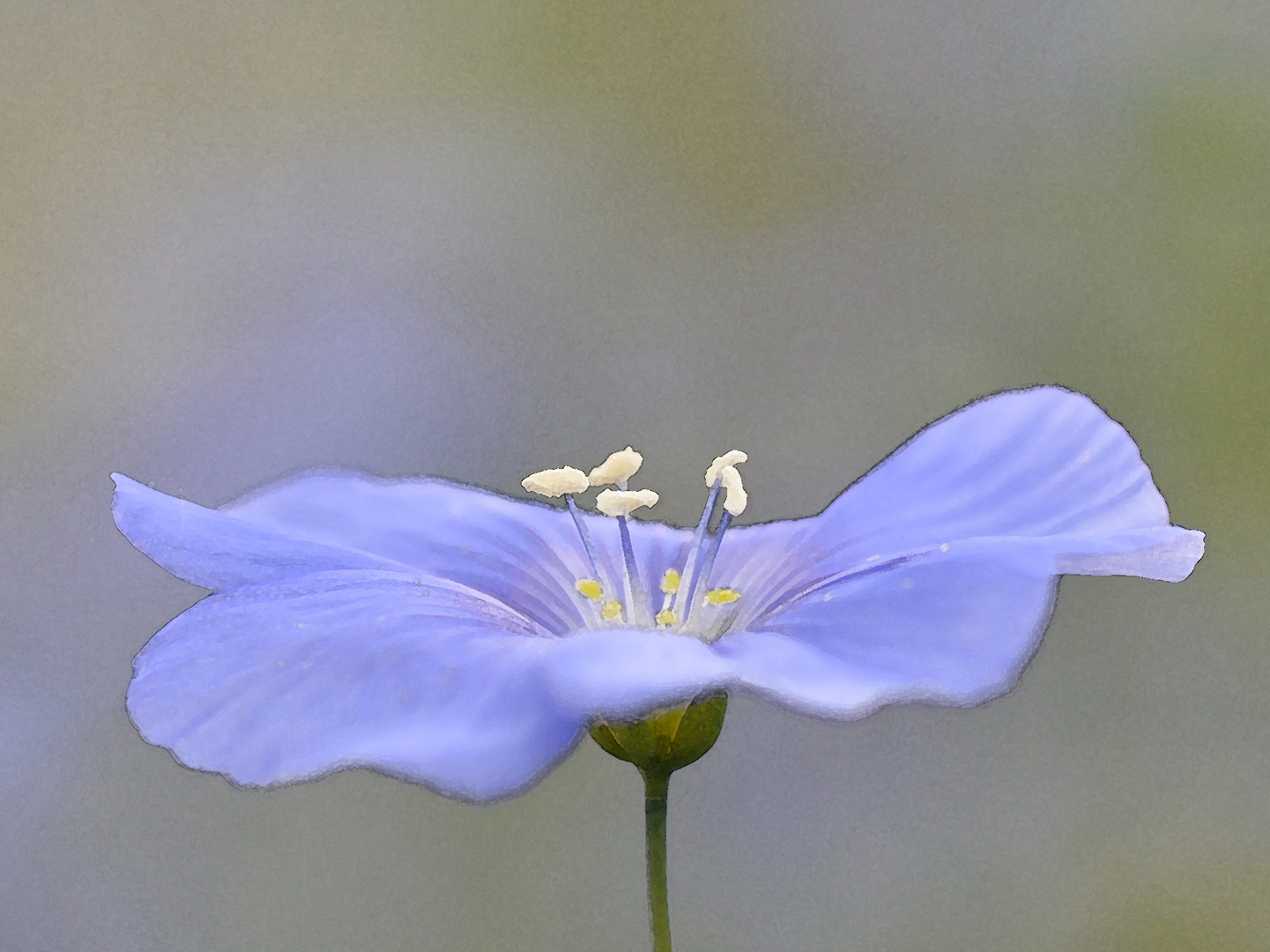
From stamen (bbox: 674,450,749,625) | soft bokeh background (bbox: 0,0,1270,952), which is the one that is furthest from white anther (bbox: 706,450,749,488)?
soft bokeh background (bbox: 0,0,1270,952)

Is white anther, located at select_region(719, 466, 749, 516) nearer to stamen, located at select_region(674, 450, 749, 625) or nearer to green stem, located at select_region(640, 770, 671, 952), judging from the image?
stamen, located at select_region(674, 450, 749, 625)

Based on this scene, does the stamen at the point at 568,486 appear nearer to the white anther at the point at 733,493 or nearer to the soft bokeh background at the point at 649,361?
the white anther at the point at 733,493

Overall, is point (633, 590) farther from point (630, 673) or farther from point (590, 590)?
point (630, 673)

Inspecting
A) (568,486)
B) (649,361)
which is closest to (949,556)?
(568,486)

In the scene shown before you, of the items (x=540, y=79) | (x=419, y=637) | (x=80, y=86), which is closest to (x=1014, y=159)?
(x=540, y=79)

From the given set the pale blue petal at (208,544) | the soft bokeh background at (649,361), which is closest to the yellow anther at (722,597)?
the pale blue petal at (208,544)

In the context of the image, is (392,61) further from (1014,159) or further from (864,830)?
(864,830)
